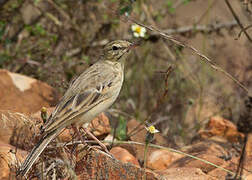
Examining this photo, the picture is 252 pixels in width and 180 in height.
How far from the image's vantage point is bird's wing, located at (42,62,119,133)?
13.1 ft

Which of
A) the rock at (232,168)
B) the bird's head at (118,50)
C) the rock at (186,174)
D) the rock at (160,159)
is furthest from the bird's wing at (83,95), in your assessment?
the rock at (232,168)

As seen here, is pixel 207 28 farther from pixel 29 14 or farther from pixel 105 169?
pixel 105 169

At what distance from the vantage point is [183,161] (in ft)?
15.9

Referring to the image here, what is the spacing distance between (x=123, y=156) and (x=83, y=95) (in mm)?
822

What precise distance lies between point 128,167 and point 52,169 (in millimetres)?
656

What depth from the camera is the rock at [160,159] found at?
507 cm

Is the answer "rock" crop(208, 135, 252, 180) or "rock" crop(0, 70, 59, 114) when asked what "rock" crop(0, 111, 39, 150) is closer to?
"rock" crop(0, 70, 59, 114)

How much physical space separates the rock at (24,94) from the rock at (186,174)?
1941 mm

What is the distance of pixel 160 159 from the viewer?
16.8ft

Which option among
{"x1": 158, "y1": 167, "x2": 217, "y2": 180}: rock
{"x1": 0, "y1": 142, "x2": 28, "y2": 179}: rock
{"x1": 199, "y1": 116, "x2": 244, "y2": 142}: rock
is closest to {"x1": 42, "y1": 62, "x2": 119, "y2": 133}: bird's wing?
{"x1": 0, "y1": 142, "x2": 28, "y2": 179}: rock

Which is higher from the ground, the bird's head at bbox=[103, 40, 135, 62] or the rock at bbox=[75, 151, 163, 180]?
the bird's head at bbox=[103, 40, 135, 62]

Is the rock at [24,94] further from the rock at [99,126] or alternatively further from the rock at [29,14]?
the rock at [29,14]

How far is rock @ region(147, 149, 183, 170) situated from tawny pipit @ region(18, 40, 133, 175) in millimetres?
1038

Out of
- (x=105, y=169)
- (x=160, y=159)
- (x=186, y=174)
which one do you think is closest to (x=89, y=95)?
(x=105, y=169)
